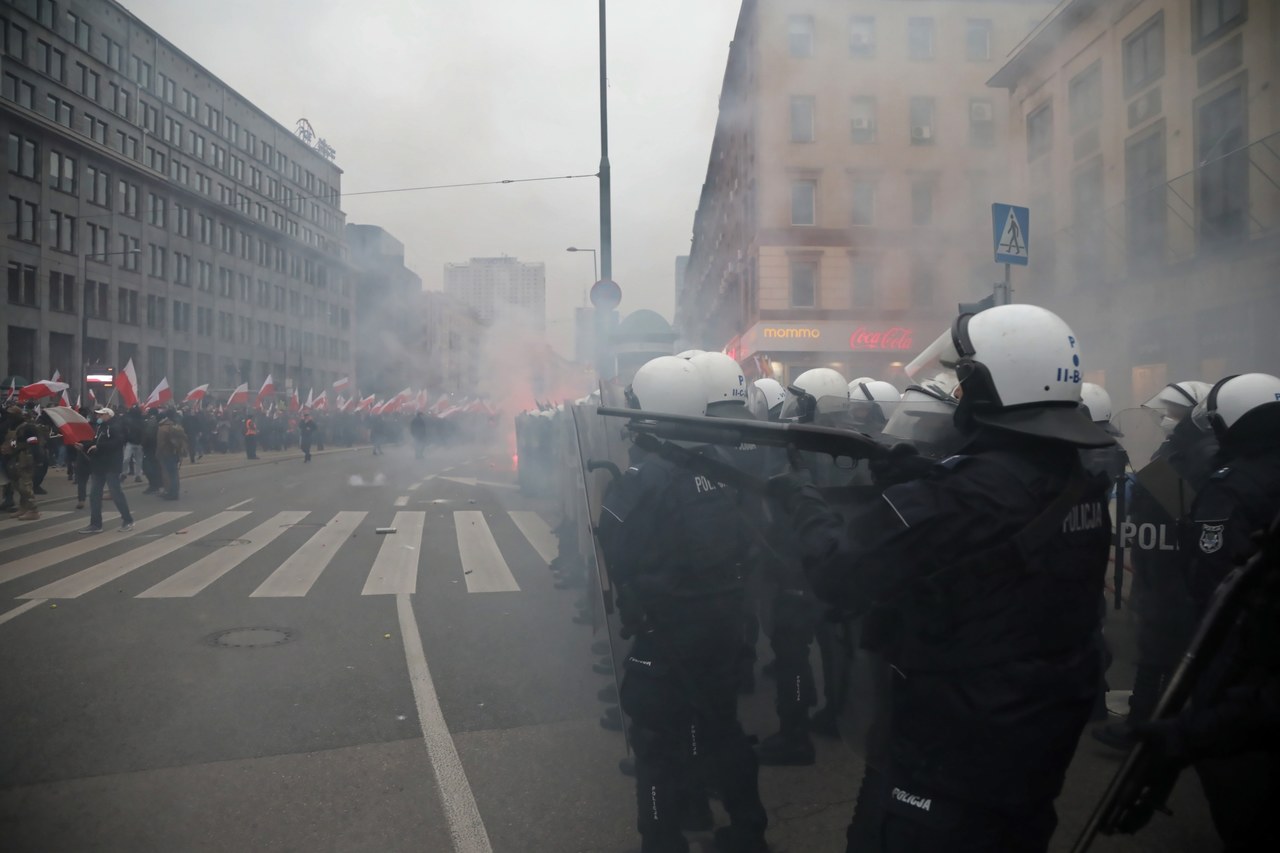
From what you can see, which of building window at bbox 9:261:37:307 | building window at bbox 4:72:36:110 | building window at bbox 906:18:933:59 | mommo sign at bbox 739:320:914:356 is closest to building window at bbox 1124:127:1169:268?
building window at bbox 906:18:933:59

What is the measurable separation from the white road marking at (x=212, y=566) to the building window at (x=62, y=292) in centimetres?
2553

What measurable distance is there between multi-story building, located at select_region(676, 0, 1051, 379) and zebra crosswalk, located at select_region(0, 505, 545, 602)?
28.1ft

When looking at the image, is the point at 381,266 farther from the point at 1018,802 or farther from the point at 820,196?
the point at 1018,802

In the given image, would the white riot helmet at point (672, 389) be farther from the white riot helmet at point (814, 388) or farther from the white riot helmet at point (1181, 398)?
the white riot helmet at point (1181, 398)

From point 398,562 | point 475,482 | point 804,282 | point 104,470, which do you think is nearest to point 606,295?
point 398,562

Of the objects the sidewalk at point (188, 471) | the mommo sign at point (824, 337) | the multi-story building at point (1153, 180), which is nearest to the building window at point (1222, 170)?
the multi-story building at point (1153, 180)

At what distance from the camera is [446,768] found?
3232 mm

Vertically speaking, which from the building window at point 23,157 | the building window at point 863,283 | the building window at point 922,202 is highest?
the building window at point 23,157

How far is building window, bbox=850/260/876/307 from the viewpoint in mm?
19297

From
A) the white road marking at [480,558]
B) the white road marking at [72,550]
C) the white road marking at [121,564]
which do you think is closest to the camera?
the white road marking at [121,564]

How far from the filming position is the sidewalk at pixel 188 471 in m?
13.0

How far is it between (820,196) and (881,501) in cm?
1717

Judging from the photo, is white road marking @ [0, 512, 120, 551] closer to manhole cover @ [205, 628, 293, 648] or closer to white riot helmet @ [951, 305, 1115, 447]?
manhole cover @ [205, 628, 293, 648]

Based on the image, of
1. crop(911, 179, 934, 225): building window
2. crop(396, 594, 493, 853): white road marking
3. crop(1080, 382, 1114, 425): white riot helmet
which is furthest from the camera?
crop(911, 179, 934, 225): building window
